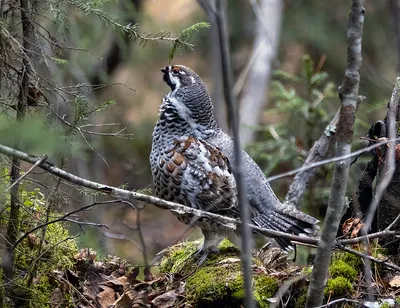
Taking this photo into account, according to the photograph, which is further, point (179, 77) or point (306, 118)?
point (306, 118)

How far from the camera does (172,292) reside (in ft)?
15.5

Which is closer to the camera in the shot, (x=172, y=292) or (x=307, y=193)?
(x=172, y=292)

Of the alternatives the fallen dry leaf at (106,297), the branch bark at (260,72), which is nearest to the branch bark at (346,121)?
the fallen dry leaf at (106,297)

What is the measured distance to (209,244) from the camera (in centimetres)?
559

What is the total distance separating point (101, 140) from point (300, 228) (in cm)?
699

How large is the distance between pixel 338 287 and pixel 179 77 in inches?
101

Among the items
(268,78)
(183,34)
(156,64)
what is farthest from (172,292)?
(156,64)

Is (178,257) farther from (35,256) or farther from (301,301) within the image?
(35,256)

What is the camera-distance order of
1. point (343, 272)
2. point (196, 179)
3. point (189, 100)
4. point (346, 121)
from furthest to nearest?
point (189, 100) → point (196, 179) → point (343, 272) → point (346, 121)

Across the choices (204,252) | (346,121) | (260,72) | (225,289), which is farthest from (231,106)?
(260,72)

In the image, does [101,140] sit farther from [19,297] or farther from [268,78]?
[19,297]

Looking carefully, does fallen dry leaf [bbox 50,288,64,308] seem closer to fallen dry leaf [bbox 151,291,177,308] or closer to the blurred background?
fallen dry leaf [bbox 151,291,177,308]

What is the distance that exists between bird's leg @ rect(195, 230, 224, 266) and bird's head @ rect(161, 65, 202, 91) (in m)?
1.41

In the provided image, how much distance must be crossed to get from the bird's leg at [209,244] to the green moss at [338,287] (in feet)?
4.01
